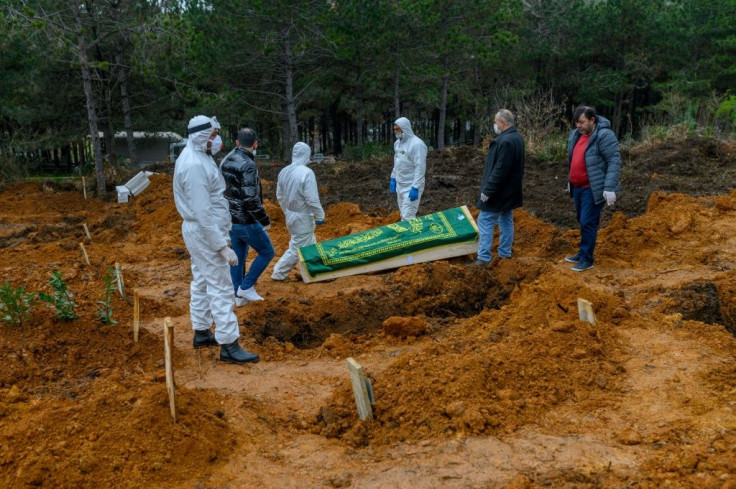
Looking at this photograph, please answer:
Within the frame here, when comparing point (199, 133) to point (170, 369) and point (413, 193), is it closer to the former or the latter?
point (170, 369)

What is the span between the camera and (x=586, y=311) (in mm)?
4914

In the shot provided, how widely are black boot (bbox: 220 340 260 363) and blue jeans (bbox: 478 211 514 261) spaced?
3.39 m

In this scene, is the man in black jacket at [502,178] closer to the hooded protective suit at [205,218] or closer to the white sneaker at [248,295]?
the white sneaker at [248,295]

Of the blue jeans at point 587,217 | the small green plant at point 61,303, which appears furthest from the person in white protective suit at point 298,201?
the blue jeans at point 587,217

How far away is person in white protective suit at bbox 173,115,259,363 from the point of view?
5.00 m

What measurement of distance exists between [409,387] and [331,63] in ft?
69.1

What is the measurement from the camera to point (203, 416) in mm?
3957

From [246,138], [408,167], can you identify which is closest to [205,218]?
[246,138]

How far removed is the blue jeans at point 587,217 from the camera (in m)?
7.19

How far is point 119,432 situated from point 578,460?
8.53ft

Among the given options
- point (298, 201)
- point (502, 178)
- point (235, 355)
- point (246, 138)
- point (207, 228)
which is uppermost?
point (246, 138)

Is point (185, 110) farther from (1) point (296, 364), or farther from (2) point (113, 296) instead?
(1) point (296, 364)

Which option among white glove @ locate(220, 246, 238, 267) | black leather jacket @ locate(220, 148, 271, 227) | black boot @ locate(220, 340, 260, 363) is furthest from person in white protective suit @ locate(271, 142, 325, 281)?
black boot @ locate(220, 340, 260, 363)

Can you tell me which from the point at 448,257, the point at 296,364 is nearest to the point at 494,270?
the point at 448,257
